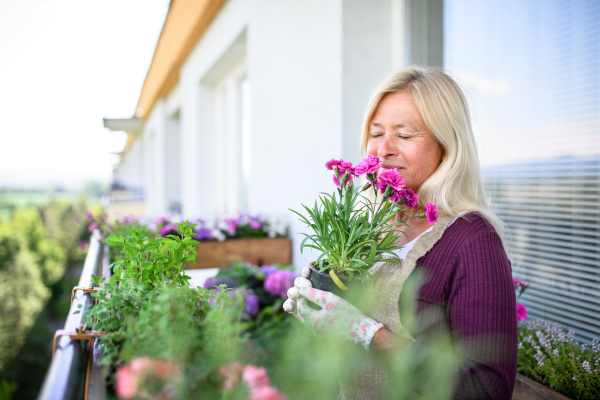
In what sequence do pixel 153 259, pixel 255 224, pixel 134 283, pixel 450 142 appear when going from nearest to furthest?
pixel 134 283
pixel 153 259
pixel 450 142
pixel 255 224

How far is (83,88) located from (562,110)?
21735mm

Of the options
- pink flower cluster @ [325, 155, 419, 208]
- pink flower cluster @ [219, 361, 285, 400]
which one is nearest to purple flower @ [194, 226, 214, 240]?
pink flower cluster @ [325, 155, 419, 208]

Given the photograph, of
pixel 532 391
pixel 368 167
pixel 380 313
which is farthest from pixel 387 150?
pixel 532 391

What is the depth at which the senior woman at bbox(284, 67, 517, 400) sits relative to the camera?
950 millimetres

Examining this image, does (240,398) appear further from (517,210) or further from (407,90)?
(517,210)

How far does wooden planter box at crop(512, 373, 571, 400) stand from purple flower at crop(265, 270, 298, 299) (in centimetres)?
148

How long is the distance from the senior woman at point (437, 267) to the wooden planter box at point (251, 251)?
1.94 metres

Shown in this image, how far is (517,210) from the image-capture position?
191 cm

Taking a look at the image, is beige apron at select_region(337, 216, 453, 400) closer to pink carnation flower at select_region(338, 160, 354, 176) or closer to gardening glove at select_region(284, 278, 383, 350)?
gardening glove at select_region(284, 278, 383, 350)

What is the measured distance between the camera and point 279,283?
101 inches

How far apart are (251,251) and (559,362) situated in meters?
2.30

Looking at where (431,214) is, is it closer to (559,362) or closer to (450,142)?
(450,142)

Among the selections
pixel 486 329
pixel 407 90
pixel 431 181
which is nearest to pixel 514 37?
pixel 407 90

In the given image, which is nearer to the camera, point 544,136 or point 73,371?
point 73,371
